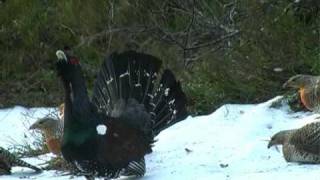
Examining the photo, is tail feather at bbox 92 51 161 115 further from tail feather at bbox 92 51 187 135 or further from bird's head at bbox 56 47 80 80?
bird's head at bbox 56 47 80 80

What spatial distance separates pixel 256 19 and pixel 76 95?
3698 mm

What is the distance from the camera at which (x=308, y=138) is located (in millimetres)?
5863

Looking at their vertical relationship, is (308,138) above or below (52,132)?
above

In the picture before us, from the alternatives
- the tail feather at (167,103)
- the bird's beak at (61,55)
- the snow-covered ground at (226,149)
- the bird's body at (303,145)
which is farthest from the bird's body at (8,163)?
the bird's body at (303,145)

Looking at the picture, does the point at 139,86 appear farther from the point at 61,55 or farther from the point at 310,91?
the point at 310,91

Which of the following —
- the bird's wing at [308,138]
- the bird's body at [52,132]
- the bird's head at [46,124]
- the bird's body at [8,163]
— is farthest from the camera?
the bird's head at [46,124]

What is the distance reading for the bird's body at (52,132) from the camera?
7.72 meters

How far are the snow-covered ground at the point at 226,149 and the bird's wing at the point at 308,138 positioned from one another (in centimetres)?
14

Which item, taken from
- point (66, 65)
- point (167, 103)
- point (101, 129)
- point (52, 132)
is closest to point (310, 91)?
point (167, 103)

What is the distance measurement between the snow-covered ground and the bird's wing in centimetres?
14

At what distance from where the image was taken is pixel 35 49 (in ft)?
43.2

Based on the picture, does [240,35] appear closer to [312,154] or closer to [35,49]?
[312,154]

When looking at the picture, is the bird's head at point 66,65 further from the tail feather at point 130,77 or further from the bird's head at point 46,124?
the bird's head at point 46,124

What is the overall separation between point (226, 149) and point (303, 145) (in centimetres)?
107
